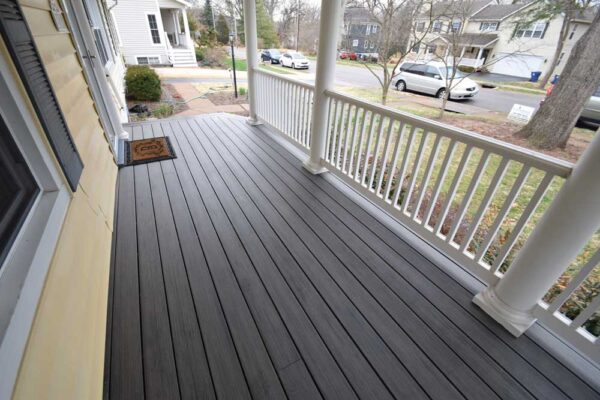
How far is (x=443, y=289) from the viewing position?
67.4 inches

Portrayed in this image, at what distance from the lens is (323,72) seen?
2.58 meters

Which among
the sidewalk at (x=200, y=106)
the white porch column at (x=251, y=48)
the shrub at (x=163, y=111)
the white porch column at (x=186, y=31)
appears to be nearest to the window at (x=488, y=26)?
the white porch column at (x=251, y=48)

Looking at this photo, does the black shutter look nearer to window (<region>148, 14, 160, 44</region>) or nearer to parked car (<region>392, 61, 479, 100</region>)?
parked car (<region>392, 61, 479, 100</region>)

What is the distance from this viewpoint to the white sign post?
1307mm

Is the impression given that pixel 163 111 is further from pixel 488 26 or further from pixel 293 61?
pixel 488 26

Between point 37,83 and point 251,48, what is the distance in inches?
122

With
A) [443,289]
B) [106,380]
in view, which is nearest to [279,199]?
[443,289]

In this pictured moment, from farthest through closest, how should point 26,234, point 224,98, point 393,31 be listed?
1. point 224,98
2. point 393,31
3. point 26,234

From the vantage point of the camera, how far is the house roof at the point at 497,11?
1223 millimetres

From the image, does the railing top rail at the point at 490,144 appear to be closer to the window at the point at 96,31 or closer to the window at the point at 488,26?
the window at the point at 488,26

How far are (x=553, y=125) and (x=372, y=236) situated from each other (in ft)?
4.02

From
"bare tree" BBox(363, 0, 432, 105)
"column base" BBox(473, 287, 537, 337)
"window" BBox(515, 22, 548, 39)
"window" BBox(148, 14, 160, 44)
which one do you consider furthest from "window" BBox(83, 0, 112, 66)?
"window" BBox(148, 14, 160, 44)

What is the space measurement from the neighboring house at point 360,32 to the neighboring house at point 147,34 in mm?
11780

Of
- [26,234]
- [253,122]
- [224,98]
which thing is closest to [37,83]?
Result: [26,234]
